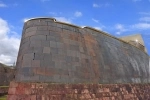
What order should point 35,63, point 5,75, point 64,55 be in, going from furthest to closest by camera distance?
point 5,75 → point 64,55 → point 35,63

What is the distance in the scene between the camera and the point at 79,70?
6191 mm

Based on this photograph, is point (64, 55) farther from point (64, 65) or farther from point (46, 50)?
point (46, 50)

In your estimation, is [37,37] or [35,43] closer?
[35,43]

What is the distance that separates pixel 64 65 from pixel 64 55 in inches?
15.4

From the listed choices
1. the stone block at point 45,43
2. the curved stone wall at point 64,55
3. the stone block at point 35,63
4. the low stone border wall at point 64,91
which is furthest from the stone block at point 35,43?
the low stone border wall at point 64,91

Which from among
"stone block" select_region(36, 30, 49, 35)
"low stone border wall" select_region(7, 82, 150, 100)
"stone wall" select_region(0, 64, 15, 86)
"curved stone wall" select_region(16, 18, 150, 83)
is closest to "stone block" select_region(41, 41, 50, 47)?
"curved stone wall" select_region(16, 18, 150, 83)

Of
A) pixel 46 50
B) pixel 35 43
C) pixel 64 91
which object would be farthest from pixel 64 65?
pixel 35 43

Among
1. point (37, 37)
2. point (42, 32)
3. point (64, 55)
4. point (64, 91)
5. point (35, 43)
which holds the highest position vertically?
point (42, 32)

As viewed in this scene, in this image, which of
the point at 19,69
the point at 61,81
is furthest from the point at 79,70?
the point at 19,69

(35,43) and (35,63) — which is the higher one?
(35,43)

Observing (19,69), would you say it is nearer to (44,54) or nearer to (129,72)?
(44,54)

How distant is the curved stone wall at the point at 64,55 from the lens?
17.8 ft

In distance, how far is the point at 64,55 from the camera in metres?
6.03

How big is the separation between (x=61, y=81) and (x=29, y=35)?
205 centimetres
